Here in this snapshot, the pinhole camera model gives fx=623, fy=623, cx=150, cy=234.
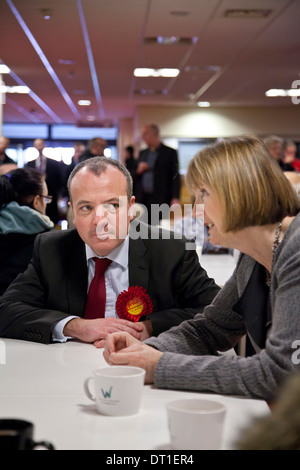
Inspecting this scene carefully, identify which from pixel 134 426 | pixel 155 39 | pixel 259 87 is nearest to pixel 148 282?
pixel 134 426

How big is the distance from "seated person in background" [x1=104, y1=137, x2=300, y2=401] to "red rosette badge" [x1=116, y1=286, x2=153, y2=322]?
354mm

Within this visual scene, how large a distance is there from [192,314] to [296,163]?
533cm

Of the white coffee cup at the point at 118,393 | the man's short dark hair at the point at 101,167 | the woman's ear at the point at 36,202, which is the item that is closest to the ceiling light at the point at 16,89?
the woman's ear at the point at 36,202

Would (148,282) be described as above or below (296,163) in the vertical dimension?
below

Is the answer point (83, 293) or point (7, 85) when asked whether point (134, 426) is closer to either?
point (83, 293)

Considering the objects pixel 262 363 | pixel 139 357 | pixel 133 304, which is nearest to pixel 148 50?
pixel 133 304

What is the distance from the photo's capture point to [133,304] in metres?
2.21

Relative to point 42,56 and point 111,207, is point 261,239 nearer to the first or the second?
point 111,207

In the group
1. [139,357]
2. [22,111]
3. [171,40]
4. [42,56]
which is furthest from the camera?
[22,111]

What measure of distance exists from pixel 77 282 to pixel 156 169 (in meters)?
6.88

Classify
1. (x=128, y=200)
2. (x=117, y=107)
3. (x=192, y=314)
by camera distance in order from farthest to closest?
(x=117, y=107) → (x=128, y=200) → (x=192, y=314)

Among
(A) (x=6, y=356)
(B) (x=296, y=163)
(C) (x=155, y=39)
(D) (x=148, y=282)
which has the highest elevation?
(C) (x=155, y=39)

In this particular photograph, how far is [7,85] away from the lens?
1299 cm

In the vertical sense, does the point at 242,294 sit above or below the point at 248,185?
below
